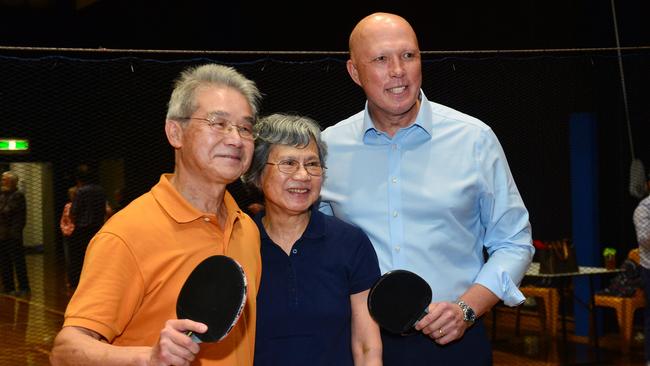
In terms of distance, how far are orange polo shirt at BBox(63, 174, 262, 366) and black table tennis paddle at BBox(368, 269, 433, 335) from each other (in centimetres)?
33

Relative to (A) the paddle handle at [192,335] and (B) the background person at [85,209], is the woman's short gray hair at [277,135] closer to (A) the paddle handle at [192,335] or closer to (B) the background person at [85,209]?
(A) the paddle handle at [192,335]

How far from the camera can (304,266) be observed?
2.26m

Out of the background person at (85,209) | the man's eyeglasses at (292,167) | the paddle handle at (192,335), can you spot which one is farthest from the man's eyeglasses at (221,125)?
the background person at (85,209)

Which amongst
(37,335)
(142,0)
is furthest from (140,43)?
(37,335)

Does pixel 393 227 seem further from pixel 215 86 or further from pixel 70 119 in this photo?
pixel 70 119

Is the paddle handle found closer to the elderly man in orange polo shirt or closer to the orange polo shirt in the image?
the elderly man in orange polo shirt

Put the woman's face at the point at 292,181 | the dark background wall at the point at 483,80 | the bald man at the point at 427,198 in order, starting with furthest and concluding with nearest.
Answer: the dark background wall at the point at 483,80 < the bald man at the point at 427,198 < the woman's face at the point at 292,181

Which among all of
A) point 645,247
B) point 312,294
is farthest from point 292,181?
point 645,247

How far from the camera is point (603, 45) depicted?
8547 millimetres

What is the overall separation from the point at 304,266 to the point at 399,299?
315 millimetres

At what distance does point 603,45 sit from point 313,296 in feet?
23.6

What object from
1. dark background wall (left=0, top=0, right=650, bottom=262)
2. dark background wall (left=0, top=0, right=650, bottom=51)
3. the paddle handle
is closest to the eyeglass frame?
the paddle handle

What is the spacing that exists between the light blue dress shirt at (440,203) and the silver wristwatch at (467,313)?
0.31 ft

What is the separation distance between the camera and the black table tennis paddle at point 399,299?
2.05m
